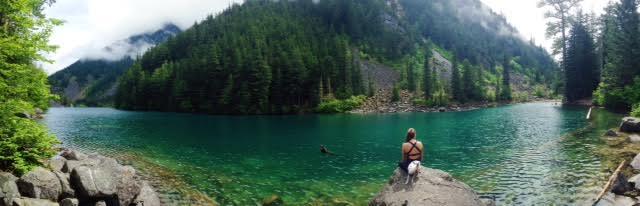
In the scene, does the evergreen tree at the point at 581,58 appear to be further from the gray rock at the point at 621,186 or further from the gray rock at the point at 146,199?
the gray rock at the point at 146,199

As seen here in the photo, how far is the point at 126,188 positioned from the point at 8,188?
6.02m

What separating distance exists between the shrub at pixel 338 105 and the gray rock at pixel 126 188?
101063 millimetres

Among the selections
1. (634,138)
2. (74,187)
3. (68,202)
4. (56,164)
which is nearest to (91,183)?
(74,187)

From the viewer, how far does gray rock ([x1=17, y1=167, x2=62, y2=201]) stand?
1931 centimetres

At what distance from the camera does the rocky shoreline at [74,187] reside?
18656 millimetres

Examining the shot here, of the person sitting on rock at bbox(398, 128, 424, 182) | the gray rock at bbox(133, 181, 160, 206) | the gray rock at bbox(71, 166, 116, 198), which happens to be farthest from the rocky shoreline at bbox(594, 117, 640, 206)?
the gray rock at bbox(71, 166, 116, 198)

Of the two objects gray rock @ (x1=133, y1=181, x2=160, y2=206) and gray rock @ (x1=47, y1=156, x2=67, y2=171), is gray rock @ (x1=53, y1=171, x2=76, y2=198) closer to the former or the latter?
gray rock @ (x1=47, y1=156, x2=67, y2=171)

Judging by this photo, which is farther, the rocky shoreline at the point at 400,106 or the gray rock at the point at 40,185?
the rocky shoreline at the point at 400,106

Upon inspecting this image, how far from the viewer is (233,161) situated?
133ft

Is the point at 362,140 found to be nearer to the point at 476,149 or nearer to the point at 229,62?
the point at 476,149

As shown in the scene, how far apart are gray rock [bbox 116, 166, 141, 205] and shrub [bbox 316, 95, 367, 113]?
332 ft

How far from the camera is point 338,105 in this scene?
125312mm

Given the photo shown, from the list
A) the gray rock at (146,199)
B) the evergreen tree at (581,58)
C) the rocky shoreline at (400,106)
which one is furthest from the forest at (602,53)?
the gray rock at (146,199)

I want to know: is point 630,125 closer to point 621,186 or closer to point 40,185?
point 621,186
